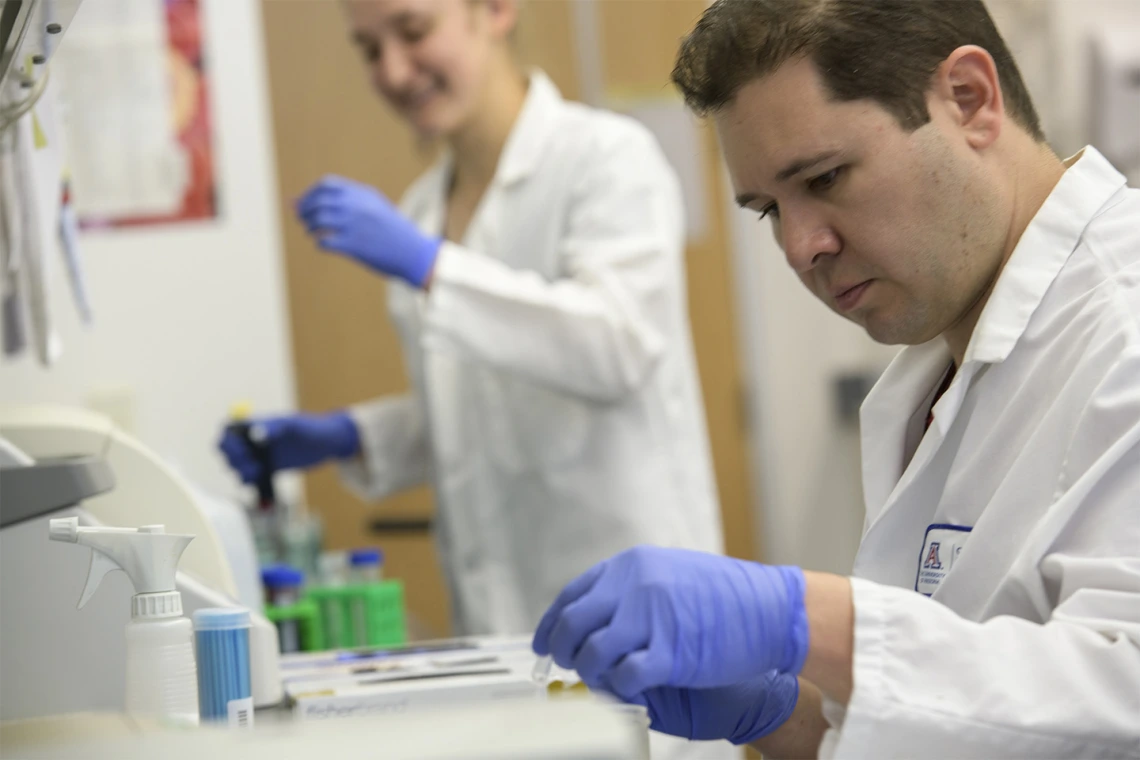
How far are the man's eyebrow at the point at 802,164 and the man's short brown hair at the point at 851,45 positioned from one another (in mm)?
43

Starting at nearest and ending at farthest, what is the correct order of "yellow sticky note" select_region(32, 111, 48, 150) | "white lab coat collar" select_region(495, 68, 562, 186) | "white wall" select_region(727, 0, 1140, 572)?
"yellow sticky note" select_region(32, 111, 48, 150), "white lab coat collar" select_region(495, 68, 562, 186), "white wall" select_region(727, 0, 1140, 572)

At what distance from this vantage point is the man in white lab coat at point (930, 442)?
0.76 metres

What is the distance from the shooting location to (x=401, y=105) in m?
1.98

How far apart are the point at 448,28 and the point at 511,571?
0.85 m

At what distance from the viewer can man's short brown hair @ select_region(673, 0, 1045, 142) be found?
91 cm

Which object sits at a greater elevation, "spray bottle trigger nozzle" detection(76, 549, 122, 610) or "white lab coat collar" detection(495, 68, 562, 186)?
"white lab coat collar" detection(495, 68, 562, 186)

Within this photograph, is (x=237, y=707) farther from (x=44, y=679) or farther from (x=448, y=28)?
(x=448, y=28)

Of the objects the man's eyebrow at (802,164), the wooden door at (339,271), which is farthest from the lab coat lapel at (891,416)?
the wooden door at (339,271)

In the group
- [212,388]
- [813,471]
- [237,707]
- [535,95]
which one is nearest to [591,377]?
[535,95]

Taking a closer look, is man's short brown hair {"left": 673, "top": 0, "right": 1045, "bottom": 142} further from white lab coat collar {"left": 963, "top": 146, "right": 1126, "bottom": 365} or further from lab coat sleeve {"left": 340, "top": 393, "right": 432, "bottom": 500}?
lab coat sleeve {"left": 340, "top": 393, "right": 432, "bottom": 500}

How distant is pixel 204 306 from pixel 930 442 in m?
1.54

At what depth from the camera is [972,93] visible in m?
0.95

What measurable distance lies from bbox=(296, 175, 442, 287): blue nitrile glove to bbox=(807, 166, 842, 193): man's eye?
3.03 feet

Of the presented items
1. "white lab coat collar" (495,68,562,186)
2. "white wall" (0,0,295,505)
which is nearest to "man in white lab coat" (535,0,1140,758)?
"white lab coat collar" (495,68,562,186)
